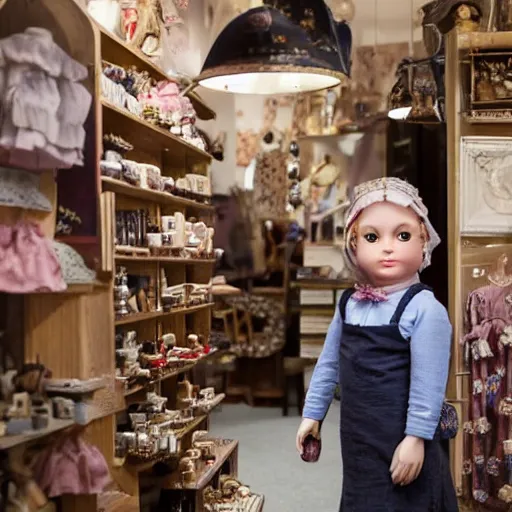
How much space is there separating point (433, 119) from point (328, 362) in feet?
5.42

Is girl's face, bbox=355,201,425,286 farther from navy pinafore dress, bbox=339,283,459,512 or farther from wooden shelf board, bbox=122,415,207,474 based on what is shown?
wooden shelf board, bbox=122,415,207,474

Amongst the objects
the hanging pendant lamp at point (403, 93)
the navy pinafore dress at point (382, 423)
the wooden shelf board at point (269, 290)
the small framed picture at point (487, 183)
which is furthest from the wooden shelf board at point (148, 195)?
the wooden shelf board at point (269, 290)

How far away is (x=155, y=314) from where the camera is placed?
2686mm

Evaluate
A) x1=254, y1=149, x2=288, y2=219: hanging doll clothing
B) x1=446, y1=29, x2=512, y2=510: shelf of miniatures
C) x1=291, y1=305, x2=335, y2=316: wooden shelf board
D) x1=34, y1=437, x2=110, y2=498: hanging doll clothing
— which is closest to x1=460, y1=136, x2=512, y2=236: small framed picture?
x1=446, y1=29, x2=512, y2=510: shelf of miniatures

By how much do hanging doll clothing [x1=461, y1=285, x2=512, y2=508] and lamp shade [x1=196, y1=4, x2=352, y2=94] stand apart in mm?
1059

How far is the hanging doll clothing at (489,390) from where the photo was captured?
2.94m

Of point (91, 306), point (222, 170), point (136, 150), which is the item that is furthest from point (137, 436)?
point (222, 170)

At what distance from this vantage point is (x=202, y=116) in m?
3.63

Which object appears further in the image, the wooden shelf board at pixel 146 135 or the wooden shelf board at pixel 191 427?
the wooden shelf board at pixel 191 427

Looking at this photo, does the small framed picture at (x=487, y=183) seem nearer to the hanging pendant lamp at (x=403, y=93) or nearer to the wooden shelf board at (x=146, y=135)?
the hanging pendant lamp at (x=403, y=93)

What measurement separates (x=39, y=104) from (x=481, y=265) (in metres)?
1.90

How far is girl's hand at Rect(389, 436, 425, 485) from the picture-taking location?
6.08 feet

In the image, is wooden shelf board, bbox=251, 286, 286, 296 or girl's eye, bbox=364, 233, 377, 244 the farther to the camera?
wooden shelf board, bbox=251, 286, 286, 296

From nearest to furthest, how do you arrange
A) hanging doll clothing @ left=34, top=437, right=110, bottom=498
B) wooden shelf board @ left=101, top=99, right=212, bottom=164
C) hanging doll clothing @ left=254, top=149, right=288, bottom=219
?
1. hanging doll clothing @ left=34, top=437, right=110, bottom=498
2. wooden shelf board @ left=101, top=99, right=212, bottom=164
3. hanging doll clothing @ left=254, top=149, right=288, bottom=219
